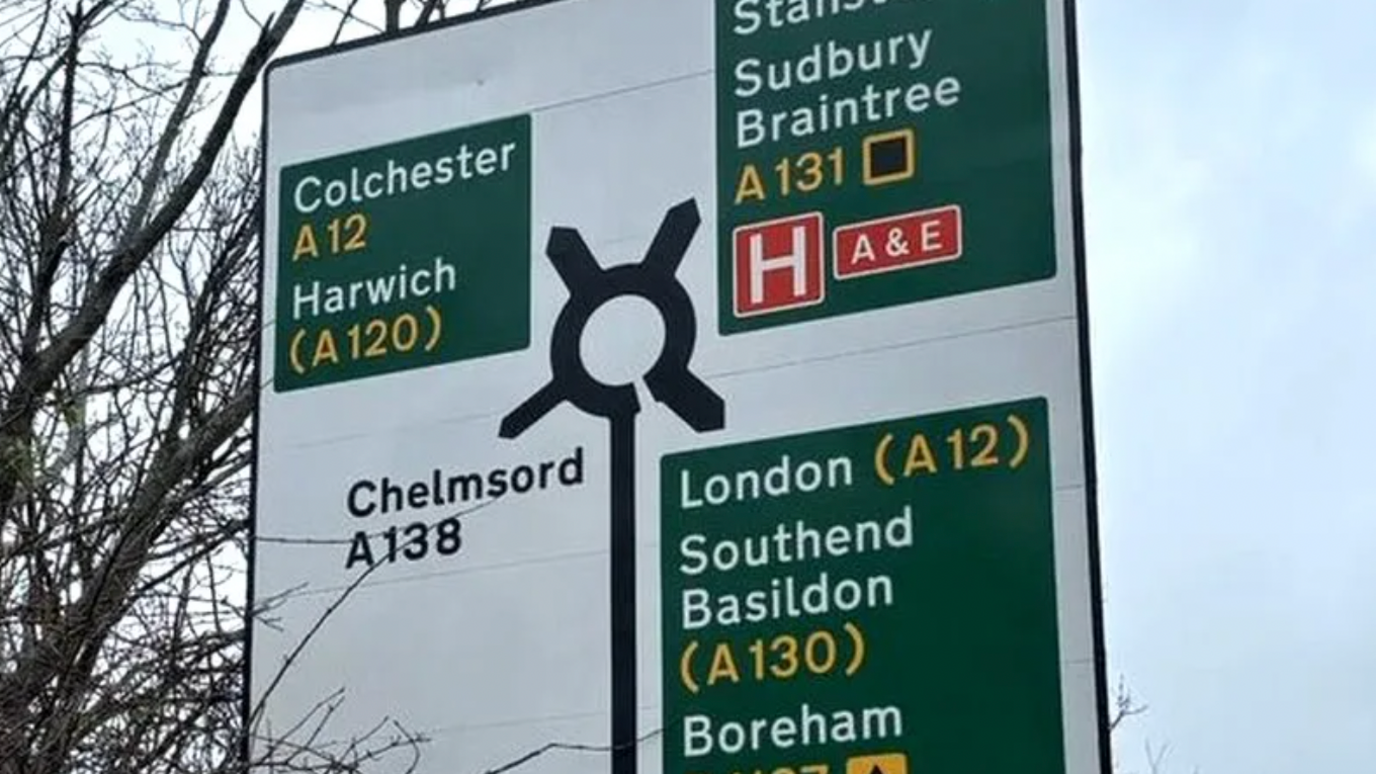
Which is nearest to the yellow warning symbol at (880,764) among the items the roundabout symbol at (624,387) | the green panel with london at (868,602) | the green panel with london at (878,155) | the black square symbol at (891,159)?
the green panel with london at (868,602)

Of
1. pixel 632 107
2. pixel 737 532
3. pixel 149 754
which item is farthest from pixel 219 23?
pixel 737 532

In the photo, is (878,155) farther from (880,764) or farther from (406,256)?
(880,764)

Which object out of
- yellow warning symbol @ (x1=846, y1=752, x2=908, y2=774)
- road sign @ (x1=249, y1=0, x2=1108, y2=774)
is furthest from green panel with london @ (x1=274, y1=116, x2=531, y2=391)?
yellow warning symbol @ (x1=846, y1=752, x2=908, y2=774)

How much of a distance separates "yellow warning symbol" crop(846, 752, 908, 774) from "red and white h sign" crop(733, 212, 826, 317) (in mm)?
860

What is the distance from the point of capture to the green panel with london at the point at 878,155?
194 inches

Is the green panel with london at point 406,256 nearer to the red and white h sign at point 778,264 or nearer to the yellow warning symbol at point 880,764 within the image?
the red and white h sign at point 778,264

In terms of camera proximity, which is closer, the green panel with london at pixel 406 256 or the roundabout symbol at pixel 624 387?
the roundabout symbol at pixel 624 387

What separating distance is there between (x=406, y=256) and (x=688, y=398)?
2.35 ft

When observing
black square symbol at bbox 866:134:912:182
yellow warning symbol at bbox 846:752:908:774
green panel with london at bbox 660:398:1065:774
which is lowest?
yellow warning symbol at bbox 846:752:908:774

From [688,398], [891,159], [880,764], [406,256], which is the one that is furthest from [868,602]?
[406,256]

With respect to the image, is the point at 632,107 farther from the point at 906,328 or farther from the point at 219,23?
the point at 219,23

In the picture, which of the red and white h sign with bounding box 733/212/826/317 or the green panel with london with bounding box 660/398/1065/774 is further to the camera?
the red and white h sign with bounding box 733/212/826/317

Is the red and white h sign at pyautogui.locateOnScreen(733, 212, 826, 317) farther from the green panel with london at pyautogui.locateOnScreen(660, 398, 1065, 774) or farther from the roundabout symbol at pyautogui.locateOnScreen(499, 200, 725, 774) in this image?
the green panel with london at pyautogui.locateOnScreen(660, 398, 1065, 774)

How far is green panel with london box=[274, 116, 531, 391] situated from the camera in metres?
5.36
